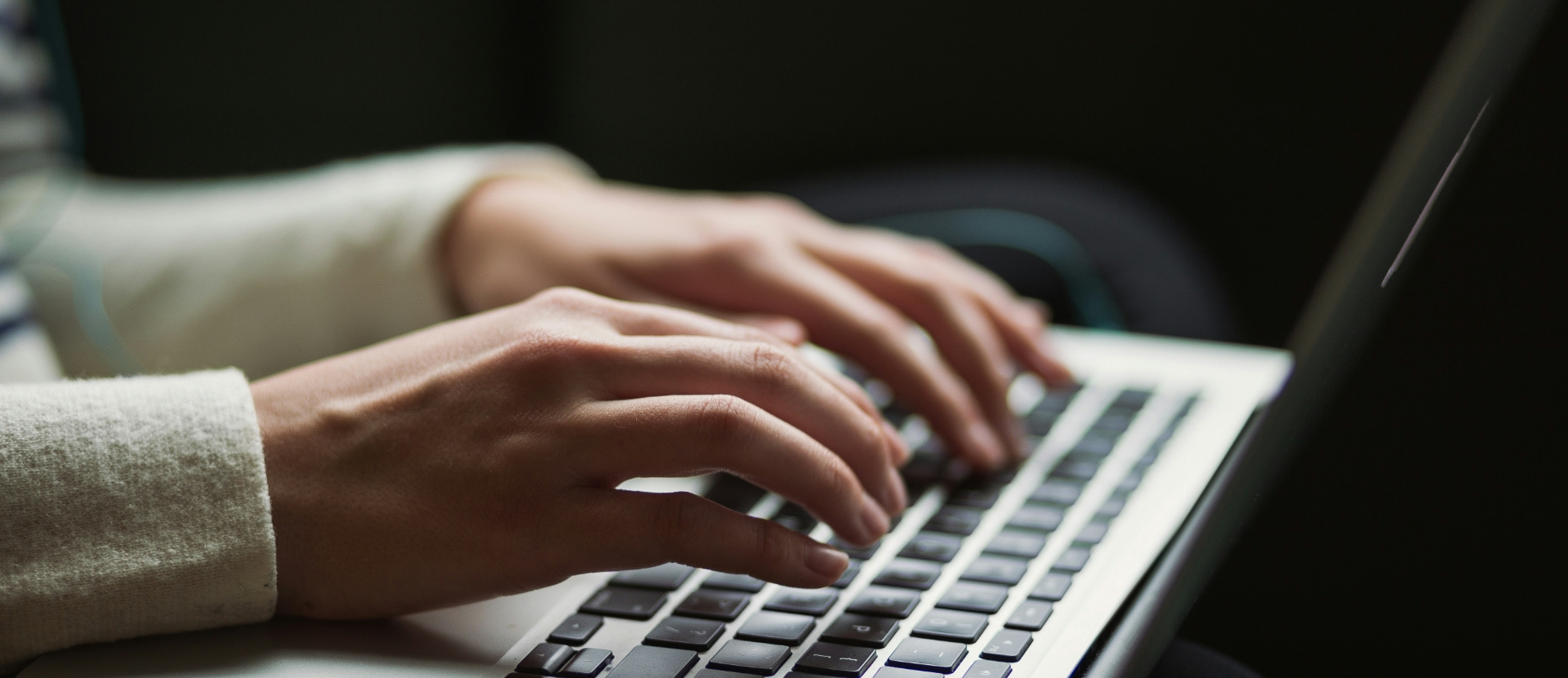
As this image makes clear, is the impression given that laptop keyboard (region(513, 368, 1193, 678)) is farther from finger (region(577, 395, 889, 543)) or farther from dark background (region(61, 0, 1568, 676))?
dark background (region(61, 0, 1568, 676))

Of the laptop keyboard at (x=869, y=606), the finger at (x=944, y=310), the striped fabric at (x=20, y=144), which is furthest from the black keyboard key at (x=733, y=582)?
the striped fabric at (x=20, y=144)

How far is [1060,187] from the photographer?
100 cm

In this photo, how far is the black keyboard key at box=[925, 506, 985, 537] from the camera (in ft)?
1.60

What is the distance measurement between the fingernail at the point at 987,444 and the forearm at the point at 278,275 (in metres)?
0.38

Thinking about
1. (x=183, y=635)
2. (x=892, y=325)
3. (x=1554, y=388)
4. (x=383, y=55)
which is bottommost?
(x=383, y=55)

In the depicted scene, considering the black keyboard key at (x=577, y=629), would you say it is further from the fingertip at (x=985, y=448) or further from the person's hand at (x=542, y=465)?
the fingertip at (x=985, y=448)

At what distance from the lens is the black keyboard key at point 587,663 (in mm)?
363

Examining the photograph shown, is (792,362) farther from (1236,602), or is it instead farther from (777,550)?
(1236,602)

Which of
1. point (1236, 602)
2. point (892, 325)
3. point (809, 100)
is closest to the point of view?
point (1236, 602)

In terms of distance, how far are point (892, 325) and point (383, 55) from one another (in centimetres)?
→ 141

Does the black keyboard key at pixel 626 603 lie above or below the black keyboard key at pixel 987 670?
below

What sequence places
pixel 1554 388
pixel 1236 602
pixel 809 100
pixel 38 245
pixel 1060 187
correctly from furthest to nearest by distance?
pixel 809 100, pixel 1060 187, pixel 38 245, pixel 1236 602, pixel 1554 388

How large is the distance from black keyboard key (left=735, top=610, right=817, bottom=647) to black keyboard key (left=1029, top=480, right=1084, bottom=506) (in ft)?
0.54

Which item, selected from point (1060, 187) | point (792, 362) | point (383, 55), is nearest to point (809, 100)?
point (383, 55)
